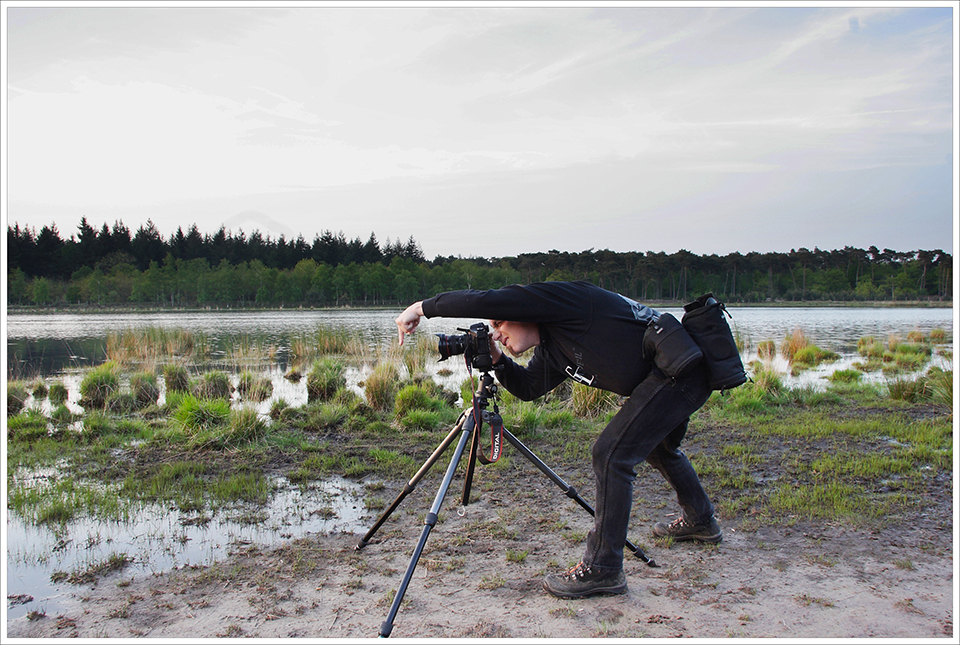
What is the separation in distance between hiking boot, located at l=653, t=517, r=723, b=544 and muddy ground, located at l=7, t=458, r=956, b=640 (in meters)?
0.06

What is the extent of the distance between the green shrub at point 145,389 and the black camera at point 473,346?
25.0 feet

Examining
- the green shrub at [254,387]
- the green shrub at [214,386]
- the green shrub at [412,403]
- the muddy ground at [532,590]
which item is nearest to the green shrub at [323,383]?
the green shrub at [254,387]

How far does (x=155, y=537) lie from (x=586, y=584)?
2.74 m

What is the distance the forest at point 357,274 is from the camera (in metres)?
59.8

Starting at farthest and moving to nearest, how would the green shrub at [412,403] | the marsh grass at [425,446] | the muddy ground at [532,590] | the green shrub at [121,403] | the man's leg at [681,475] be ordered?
the green shrub at [121,403], the green shrub at [412,403], the marsh grass at [425,446], the man's leg at [681,475], the muddy ground at [532,590]

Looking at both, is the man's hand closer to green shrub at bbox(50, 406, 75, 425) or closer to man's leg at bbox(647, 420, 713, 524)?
man's leg at bbox(647, 420, 713, 524)

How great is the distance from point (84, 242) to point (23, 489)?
87667 mm

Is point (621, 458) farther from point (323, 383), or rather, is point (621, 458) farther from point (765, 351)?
point (765, 351)

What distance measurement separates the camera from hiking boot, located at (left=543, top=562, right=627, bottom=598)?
2863 mm

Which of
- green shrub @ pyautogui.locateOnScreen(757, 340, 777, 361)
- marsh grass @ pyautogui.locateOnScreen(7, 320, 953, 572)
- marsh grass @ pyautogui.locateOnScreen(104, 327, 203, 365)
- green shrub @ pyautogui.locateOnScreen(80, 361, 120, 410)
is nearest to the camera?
marsh grass @ pyautogui.locateOnScreen(7, 320, 953, 572)

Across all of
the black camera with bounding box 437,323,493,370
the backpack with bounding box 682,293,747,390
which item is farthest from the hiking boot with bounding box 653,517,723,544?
the black camera with bounding box 437,323,493,370

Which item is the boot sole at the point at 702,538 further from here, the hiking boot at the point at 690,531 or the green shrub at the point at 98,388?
the green shrub at the point at 98,388

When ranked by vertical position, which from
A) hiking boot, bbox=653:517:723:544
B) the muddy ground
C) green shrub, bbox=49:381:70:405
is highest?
hiking boot, bbox=653:517:723:544

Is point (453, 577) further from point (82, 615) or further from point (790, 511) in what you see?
point (790, 511)
